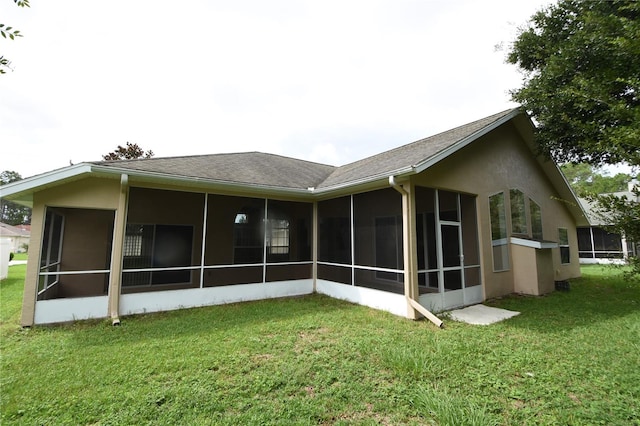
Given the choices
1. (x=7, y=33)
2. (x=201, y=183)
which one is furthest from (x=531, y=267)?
(x=7, y=33)

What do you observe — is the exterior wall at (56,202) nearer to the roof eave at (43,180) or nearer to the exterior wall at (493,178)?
the roof eave at (43,180)

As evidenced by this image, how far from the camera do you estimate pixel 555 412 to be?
2.68 metres

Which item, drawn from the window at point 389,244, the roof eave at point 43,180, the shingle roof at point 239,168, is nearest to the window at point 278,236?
the shingle roof at point 239,168

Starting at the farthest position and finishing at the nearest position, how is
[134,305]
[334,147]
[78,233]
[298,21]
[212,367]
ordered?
[334,147], [78,233], [298,21], [134,305], [212,367]

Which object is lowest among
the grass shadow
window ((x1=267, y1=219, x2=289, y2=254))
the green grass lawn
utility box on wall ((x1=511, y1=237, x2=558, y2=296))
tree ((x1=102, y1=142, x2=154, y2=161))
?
the green grass lawn

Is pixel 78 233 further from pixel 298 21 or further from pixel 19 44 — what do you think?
pixel 298 21

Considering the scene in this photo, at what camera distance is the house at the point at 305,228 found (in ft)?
19.0

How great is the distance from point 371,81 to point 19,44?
27.1 feet

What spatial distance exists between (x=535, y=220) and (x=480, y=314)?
5572 millimetres

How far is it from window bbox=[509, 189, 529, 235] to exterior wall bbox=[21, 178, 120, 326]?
10733 millimetres

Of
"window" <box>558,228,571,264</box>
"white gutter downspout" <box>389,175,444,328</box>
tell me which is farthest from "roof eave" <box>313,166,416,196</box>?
"window" <box>558,228,571,264</box>

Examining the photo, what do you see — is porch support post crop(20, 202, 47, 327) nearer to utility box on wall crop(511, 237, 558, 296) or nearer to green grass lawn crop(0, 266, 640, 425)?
green grass lawn crop(0, 266, 640, 425)

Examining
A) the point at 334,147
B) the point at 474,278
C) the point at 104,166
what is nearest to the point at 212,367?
the point at 104,166

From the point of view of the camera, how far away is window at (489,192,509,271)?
7875mm
